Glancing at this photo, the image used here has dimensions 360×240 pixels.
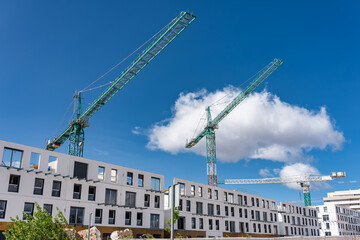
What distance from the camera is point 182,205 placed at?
177 ft

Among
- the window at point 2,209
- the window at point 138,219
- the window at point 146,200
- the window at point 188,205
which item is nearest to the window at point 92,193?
the window at point 138,219

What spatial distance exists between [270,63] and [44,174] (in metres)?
69.1

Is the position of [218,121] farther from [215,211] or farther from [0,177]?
[0,177]

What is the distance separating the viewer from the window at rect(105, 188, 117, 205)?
43.9 m

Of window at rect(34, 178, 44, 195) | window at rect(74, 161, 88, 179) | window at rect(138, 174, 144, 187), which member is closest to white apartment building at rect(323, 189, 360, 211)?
window at rect(138, 174, 144, 187)

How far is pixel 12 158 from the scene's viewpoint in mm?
36094

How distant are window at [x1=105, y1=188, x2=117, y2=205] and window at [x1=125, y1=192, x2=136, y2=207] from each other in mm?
1914

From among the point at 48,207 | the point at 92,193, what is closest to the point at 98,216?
the point at 92,193

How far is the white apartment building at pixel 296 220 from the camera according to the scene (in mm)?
77750

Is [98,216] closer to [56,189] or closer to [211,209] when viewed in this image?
[56,189]

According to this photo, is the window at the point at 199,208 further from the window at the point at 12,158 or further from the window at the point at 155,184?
the window at the point at 12,158

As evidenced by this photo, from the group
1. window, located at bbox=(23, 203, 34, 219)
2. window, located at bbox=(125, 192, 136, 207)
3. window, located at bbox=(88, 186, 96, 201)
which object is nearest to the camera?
window, located at bbox=(23, 203, 34, 219)

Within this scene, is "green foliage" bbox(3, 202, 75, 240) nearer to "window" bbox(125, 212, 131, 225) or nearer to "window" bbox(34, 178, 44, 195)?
"window" bbox(34, 178, 44, 195)

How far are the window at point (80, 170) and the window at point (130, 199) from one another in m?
6.87
